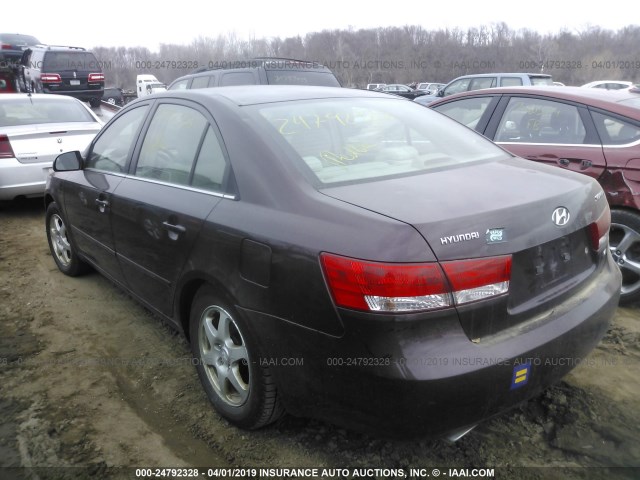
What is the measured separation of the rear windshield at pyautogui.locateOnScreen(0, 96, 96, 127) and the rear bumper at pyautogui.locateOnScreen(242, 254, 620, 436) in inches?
248

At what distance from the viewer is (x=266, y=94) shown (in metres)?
2.93

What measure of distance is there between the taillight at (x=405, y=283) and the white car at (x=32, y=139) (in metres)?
5.55

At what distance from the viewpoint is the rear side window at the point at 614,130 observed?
3741 millimetres

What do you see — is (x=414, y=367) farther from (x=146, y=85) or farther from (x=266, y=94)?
(x=146, y=85)

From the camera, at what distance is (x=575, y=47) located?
72250 mm

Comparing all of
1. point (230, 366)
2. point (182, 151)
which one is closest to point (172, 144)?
point (182, 151)

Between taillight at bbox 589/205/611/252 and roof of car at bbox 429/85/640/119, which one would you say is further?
roof of car at bbox 429/85/640/119

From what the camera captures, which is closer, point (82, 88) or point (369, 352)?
point (369, 352)

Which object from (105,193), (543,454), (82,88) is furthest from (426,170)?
(82,88)

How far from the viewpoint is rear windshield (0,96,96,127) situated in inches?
271

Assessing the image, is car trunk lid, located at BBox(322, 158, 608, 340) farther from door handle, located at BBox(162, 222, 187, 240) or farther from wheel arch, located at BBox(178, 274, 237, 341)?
door handle, located at BBox(162, 222, 187, 240)

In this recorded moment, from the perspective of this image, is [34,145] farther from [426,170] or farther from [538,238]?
[538,238]

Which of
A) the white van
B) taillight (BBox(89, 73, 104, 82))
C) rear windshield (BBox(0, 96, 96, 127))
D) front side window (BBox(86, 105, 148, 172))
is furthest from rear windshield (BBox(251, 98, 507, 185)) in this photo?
the white van

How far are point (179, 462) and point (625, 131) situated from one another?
12.1ft
